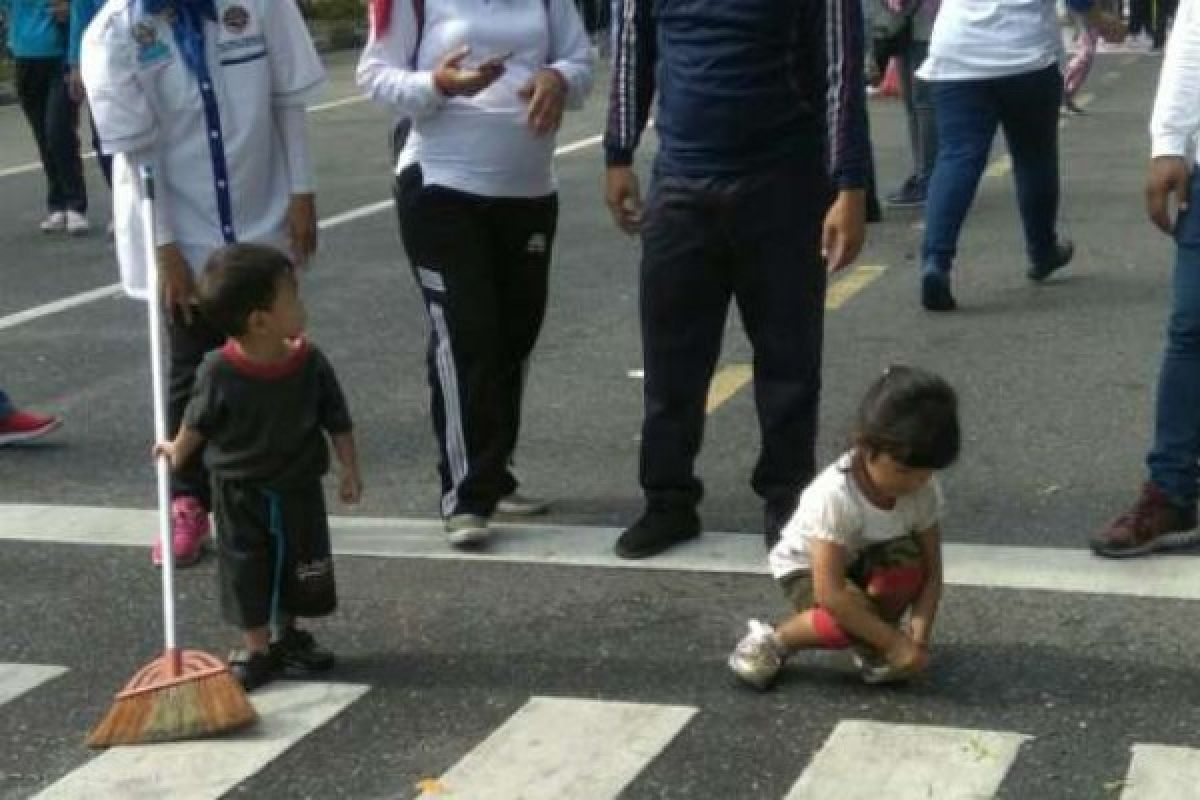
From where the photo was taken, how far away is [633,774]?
4688 mm

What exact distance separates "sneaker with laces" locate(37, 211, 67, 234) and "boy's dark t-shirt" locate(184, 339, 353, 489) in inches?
330

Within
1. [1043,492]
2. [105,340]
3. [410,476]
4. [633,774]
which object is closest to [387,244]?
[105,340]

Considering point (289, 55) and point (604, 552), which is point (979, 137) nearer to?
point (604, 552)

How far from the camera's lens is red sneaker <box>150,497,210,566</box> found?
6.23 m

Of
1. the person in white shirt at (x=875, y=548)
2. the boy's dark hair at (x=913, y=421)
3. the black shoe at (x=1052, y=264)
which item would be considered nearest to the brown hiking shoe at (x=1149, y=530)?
the person in white shirt at (x=875, y=548)

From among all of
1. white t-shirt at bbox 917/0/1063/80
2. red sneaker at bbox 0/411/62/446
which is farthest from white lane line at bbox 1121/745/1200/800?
white t-shirt at bbox 917/0/1063/80

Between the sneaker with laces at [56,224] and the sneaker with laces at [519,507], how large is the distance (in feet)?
23.7

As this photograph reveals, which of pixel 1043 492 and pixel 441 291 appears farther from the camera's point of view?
pixel 1043 492

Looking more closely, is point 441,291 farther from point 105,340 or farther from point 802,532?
point 105,340

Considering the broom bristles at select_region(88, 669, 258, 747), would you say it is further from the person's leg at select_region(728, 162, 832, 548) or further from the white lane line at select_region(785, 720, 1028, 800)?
the person's leg at select_region(728, 162, 832, 548)

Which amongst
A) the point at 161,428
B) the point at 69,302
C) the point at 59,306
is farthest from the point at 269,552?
the point at 69,302

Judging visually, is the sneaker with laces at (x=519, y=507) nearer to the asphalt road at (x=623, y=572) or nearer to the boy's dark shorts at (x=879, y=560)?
the asphalt road at (x=623, y=572)

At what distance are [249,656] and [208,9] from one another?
1770 millimetres

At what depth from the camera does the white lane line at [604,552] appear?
5.88 meters
